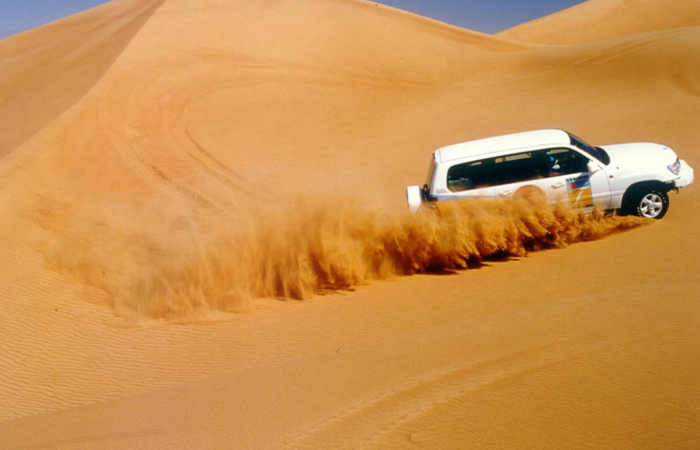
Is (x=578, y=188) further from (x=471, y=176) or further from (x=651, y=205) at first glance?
(x=471, y=176)

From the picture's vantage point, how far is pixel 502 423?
5.30 meters

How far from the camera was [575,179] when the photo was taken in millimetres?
9797

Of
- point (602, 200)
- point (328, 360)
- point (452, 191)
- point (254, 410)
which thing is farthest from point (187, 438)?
point (602, 200)

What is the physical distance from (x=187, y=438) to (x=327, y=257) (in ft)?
14.5

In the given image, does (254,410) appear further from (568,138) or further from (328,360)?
(568,138)

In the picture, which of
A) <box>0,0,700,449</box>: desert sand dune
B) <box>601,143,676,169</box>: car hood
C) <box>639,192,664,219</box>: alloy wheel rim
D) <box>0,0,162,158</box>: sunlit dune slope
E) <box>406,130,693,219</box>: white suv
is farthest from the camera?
<box>0,0,162,158</box>: sunlit dune slope

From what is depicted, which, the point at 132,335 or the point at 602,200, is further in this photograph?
the point at 602,200

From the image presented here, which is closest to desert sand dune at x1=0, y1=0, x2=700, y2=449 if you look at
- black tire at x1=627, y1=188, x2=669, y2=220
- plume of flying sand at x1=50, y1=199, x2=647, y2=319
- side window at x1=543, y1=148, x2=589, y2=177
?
plume of flying sand at x1=50, y1=199, x2=647, y2=319

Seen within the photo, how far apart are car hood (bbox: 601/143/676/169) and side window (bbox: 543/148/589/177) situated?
1.66 ft

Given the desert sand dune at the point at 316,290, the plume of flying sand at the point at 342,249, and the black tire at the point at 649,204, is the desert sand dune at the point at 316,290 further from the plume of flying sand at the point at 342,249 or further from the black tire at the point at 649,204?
the black tire at the point at 649,204

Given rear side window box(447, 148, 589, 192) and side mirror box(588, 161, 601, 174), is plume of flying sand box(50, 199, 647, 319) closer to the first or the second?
rear side window box(447, 148, 589, 192)

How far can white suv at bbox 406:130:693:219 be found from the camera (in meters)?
9.72

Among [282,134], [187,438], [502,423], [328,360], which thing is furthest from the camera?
[282,134]

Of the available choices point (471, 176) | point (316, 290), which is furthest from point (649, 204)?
point (316, 290)
